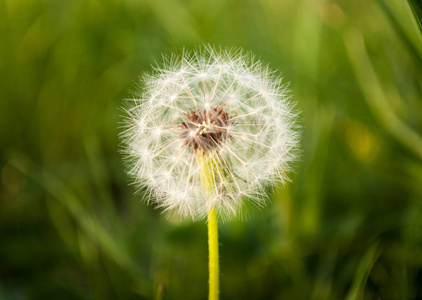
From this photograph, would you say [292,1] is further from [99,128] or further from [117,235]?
[117,235]

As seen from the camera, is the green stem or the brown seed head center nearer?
the green stem

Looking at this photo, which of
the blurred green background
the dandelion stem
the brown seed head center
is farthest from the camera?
the blurred green background

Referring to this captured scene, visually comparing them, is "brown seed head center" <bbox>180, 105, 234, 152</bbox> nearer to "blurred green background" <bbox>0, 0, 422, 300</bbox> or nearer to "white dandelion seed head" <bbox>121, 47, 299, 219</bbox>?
"white dandelion seed head" <bbox>121, 47, 299, 219</bbox>

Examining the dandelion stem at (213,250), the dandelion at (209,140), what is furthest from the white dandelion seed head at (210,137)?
the dandelion stem at (213,250)

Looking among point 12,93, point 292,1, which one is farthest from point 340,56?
point 12,93

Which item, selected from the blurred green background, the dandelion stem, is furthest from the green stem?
the blurred green background

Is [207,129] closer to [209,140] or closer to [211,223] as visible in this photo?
[209,140]

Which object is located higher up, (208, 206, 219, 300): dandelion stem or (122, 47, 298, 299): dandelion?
(122, 47, 298, 299): dandelion
